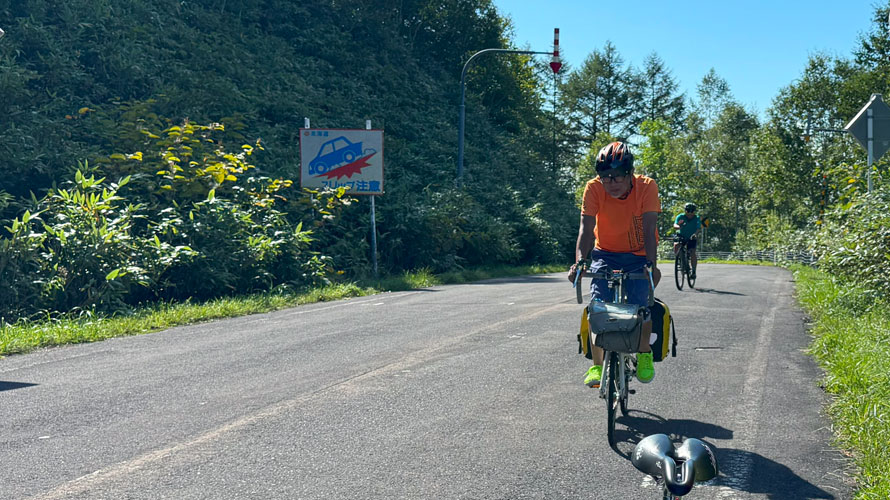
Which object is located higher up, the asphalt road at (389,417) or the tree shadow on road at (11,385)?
the asphalt road at (389,417)

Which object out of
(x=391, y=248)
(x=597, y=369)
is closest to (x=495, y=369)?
(x=597, y=369)

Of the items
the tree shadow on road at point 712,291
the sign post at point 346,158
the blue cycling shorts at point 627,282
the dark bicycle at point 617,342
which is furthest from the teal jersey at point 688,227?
the blue cycling shorts at point 627,282

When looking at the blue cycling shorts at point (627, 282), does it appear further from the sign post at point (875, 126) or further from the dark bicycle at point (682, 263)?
the dark bicycle at point (682, 263)

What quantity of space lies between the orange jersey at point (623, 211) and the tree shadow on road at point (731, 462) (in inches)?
47.7

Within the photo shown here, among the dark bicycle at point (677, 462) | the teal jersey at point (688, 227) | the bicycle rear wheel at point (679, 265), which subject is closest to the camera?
the dark bicycle at point (677, 462)

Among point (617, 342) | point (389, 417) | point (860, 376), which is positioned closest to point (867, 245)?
point (860, 376)

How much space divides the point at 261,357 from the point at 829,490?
570cm

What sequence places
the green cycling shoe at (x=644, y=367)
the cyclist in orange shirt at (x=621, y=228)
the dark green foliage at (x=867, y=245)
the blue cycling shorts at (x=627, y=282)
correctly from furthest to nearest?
the dark green foliage at (x=867, y=245), the green cycling shoe at (x=644, y=367), the blue cycling shorts at (x=627, y=282), the cyclist in orange shirt at (x=621, y=228)

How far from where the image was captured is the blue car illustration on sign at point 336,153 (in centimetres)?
2086

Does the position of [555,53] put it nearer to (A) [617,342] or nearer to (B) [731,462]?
(A) [617,342]

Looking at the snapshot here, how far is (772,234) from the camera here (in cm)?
5947

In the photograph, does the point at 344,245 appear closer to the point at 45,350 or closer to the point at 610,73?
the point at 45,350

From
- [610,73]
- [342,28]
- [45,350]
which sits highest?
[610,73]

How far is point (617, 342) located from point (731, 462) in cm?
96
